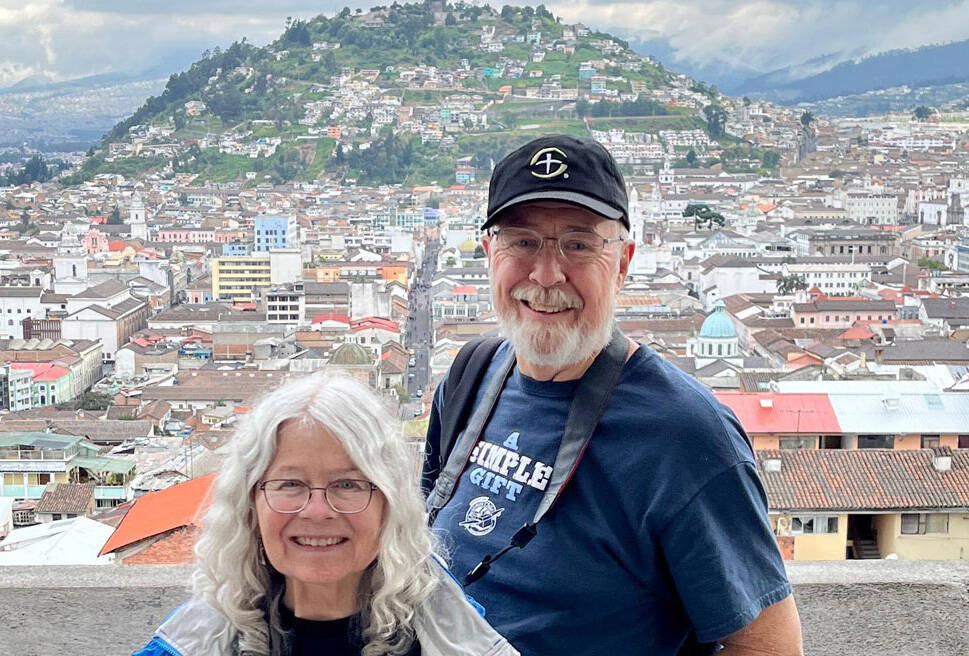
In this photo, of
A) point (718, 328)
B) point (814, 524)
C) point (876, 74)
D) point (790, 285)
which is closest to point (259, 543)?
point (814, 524)

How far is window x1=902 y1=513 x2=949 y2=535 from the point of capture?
17.1 ft

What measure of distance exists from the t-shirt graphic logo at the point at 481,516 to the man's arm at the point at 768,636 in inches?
9.2

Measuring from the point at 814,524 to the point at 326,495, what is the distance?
4.87m

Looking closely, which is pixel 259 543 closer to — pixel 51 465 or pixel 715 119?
pixel 51 465

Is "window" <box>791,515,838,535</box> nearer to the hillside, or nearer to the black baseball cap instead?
the black baseball cap

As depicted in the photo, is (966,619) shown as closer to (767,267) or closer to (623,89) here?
(767,267)

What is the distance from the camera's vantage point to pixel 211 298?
3061 centimetres

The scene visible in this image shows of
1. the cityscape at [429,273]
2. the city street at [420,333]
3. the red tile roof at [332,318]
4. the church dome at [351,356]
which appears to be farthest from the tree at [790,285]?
the church dome at [351,356]

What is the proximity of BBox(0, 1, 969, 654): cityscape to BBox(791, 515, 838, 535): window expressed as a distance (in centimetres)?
1

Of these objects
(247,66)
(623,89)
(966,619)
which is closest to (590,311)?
(966,619)

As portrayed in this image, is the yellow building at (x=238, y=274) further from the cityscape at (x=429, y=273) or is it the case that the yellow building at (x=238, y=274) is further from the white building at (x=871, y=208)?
the white building at (x=871, y=208)

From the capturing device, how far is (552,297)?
119 cm

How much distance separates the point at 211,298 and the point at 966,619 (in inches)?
1180

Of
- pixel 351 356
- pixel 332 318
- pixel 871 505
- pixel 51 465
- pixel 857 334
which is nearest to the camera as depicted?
pixel 871 505
